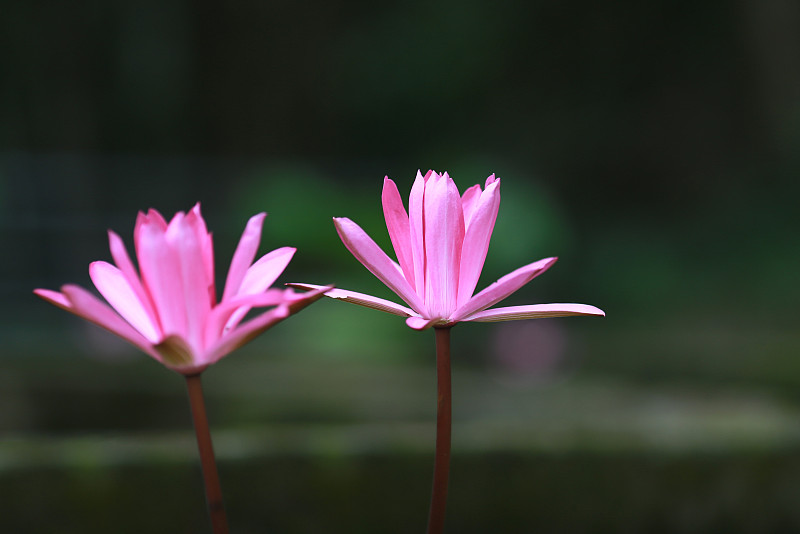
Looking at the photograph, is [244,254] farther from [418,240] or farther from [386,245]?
[386,245]

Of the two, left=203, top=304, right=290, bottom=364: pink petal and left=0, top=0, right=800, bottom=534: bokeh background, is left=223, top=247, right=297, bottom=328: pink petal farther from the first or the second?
left=0, top=0, right=800, bottom=534: bokeh background

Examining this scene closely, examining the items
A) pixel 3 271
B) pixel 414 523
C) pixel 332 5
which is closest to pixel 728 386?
pixel 414 523

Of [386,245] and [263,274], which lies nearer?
[263,274]

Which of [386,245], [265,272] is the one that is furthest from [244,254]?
[386,245]

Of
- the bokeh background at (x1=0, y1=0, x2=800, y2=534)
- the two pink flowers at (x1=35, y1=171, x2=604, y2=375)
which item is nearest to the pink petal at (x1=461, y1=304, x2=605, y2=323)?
the two pink flowers at (x1=35, y1=171, x2=604, y2=375)

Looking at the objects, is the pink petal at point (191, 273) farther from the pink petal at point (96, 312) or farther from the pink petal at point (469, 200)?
the pink petal at point (469, 200)

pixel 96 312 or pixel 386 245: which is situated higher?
→ pixel 386 245

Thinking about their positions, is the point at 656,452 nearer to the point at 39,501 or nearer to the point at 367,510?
the point at 367,510

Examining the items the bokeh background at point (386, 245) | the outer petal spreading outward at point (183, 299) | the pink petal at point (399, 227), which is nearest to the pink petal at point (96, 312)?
the outer petal spreading outward at point (183, 299)
